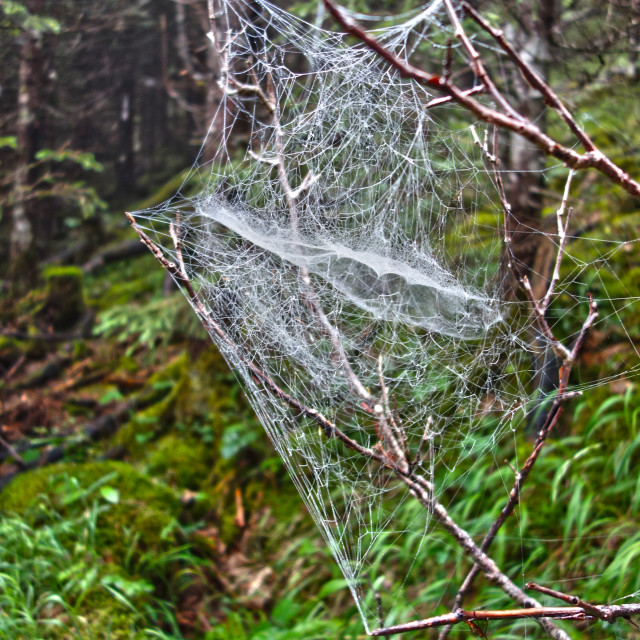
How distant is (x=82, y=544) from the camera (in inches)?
127

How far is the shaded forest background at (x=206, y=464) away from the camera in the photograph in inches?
113

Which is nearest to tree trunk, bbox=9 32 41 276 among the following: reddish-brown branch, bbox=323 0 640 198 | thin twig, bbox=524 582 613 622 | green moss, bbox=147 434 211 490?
green moss, bbox=147 434 211 490

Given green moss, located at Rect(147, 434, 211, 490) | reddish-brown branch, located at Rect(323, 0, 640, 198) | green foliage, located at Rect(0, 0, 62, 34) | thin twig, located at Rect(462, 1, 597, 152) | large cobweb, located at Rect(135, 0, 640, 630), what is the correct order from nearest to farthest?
reddish-brown branch, located at Rect(323, 0, 640, 198) < thin twig, located at Rect(462, 1, 597, 152) < large cobweb, located at Rect(135, 0, 640, 630) < green foliage, located at Rect(0, 0, 62, 34) < green moss, located at Rect(147, 434, 211, 490)

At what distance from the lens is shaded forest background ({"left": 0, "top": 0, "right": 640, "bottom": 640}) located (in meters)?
2.87

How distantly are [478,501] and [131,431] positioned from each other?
142 inches

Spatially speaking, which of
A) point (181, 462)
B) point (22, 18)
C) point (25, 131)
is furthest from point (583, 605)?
point (25, 131)

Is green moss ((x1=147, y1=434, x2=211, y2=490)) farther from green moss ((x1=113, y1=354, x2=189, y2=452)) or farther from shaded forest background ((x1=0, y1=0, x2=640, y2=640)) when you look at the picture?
green moss ((x1=113, y1=354, x2=189, y2=452))

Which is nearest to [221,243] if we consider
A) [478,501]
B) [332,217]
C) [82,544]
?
[332,217]

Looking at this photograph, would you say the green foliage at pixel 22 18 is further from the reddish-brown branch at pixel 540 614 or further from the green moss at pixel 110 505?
the reddish-brown branch at pixel 540 614

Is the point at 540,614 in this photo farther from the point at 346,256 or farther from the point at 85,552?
the point at 85,552

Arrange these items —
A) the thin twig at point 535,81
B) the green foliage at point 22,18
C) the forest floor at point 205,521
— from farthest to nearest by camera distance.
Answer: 1. the green foliage at point 22,18
2. the forest floor at point 205,521
3. the thin twig at point 535,81

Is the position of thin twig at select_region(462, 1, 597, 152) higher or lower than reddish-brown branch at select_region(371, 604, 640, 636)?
higher

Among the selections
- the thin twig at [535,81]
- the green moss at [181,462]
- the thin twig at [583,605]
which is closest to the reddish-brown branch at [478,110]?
the thin twig at [535,81]

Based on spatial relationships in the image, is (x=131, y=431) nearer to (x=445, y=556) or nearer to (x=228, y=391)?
(x=228, y=391)
